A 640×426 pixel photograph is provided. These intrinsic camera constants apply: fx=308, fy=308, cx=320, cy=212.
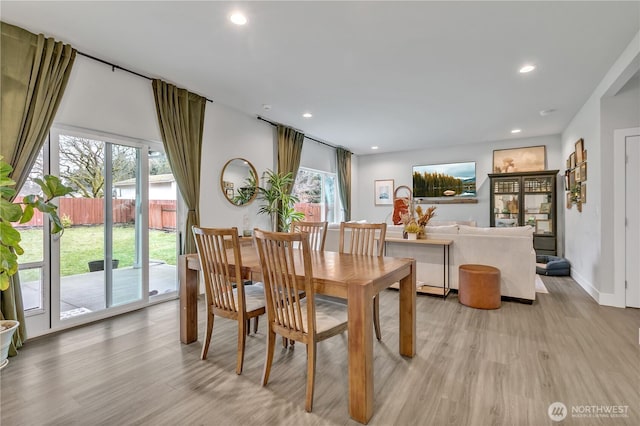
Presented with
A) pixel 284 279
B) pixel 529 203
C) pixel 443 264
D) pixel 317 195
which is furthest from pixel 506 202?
pixel 284 279

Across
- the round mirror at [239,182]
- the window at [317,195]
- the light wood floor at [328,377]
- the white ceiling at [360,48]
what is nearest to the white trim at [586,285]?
the light wood floor at [328,377]

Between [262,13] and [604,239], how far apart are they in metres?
4.46

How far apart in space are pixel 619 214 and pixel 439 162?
4.10 m

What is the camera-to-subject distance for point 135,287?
11.9 ft

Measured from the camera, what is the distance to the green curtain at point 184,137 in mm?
3672

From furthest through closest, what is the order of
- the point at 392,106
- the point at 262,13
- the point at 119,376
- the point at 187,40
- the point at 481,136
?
the point at 481,136 → the point at 392,106 → the point at 187,40 → the point at 262,13 → the point at 119,376

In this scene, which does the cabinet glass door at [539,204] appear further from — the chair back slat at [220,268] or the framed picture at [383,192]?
the chair back slat at [220,268]

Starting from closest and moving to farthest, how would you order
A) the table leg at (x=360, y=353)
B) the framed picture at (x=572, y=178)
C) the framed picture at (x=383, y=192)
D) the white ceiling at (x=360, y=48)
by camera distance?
the table leg at (x=360, y=353), the white ceiling at (x=360, y=48), the framed picture at (x=572, y=178), the framed picture at (x=383, y=192)

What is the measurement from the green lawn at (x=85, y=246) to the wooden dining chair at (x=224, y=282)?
1.65 metres

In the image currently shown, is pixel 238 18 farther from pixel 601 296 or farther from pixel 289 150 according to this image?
pixel 601 296

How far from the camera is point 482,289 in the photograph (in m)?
3.51

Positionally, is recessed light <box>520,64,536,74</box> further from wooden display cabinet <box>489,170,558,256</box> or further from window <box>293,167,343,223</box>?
window <box>293,167,343,223</box>

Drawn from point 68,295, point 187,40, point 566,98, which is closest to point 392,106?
point 566,98

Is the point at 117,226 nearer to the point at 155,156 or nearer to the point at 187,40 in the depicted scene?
the point at 155,156
